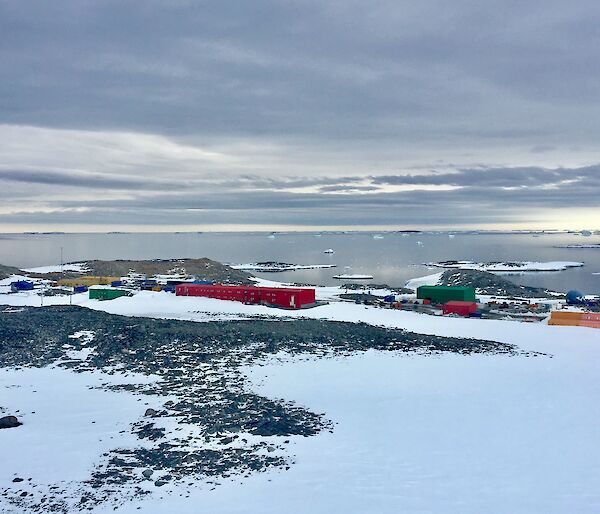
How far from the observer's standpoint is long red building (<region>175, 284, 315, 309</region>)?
44.4 meters

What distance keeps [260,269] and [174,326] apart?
80.7 meters

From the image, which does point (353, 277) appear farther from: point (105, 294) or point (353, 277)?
point (105, 294)

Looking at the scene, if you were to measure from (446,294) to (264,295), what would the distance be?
52.4 ft

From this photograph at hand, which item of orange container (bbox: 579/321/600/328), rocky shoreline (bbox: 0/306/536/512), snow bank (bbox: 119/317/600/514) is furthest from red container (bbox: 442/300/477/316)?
snow bank (bbox: 119/317/600/514)

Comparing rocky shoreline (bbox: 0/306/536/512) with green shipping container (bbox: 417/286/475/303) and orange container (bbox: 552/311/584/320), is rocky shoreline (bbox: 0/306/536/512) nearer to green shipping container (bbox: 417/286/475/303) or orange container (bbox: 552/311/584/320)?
orange container (bbox: 552/311/584/320)

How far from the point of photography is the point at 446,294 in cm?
4744

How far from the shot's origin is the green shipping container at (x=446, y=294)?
46375mm

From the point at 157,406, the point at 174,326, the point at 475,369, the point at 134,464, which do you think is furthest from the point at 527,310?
the point at 134,464

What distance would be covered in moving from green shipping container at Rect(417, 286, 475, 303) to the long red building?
10591mm

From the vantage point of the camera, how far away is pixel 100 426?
15820mm

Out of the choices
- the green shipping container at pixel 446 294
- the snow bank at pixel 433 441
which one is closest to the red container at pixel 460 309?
the green shipping container at pixel 446 294

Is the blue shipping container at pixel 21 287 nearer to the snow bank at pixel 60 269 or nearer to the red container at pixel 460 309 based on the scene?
the snow bank at pixel 60 269

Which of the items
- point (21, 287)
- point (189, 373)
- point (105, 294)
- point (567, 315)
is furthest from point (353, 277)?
point (189, 373)

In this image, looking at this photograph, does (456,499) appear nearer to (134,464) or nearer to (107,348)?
(134,464)
